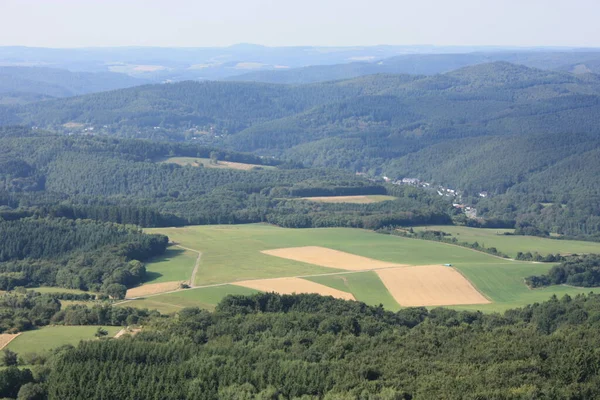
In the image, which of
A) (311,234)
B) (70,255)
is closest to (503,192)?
(311,234)

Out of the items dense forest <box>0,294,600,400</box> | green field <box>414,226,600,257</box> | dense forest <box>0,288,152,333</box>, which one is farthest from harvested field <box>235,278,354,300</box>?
green field <box>414,226,600,257</box>

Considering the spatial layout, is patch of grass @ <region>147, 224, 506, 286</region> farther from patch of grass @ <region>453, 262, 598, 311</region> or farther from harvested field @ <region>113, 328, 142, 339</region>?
harvested field @ <region>113, 328, 142, 339</region>

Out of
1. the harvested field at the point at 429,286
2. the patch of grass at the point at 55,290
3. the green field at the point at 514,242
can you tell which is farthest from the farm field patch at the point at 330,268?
the patch of grass at the point at 55,290

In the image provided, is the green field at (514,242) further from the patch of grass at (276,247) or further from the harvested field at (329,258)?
the harvested field at (329,258)

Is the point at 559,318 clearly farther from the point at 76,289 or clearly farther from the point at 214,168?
the point at 214,168

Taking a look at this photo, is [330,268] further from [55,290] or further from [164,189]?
[164,189]

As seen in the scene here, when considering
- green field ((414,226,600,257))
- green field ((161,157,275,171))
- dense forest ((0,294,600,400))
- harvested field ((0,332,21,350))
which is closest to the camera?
dense forest ((0,294,600,400))
